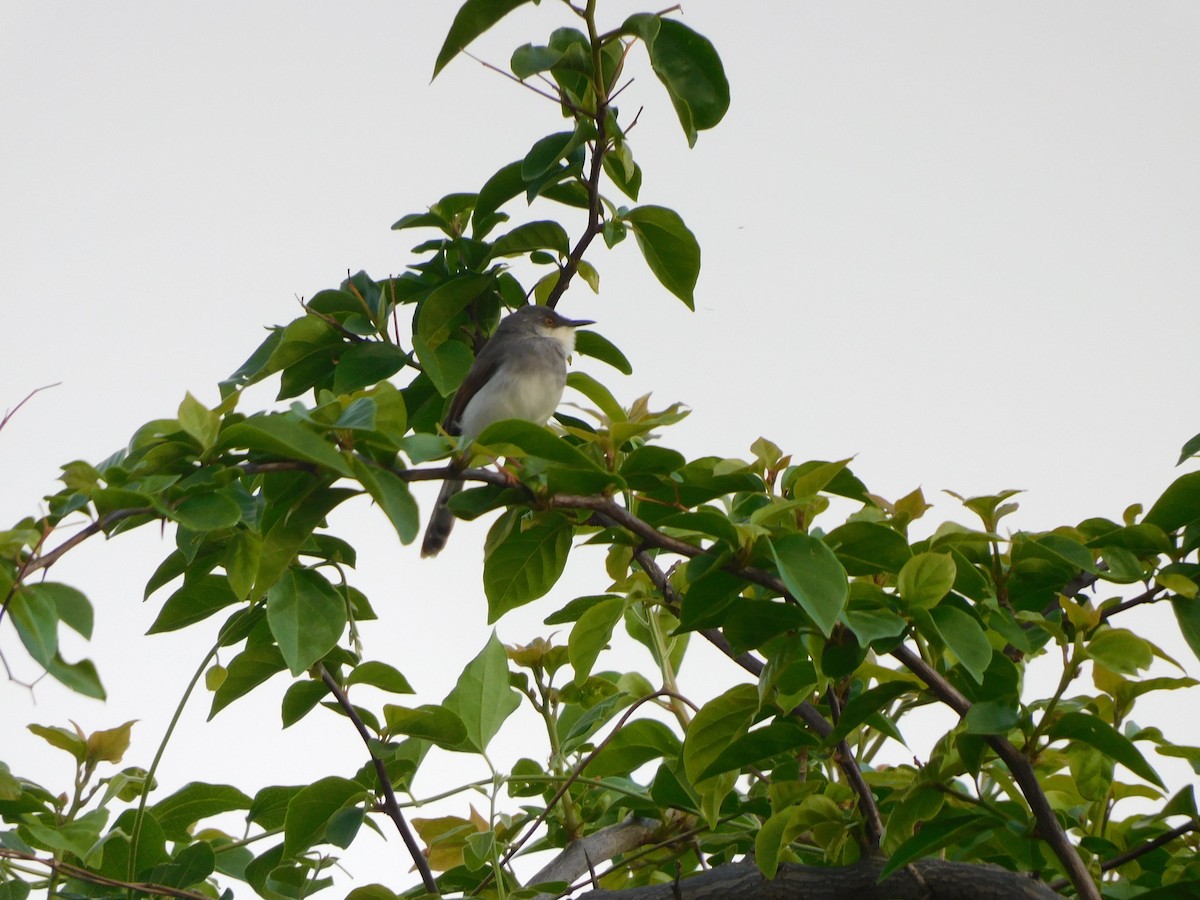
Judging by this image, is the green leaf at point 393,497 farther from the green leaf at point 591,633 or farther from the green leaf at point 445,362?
the green leaf at point 445,362

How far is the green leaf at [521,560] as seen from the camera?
2.18 metres

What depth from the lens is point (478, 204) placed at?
298 centimetres

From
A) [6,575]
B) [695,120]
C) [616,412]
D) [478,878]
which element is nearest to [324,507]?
[6,575]

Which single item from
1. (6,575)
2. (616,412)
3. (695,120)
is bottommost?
(6,575)

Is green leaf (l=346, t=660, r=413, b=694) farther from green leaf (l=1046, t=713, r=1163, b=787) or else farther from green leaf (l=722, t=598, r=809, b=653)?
green leaf (l=1046, t=713, r=1163, b=787)

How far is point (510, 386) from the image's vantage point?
208 inches

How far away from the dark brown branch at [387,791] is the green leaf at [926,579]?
0.98 metres

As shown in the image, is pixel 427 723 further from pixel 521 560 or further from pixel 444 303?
pixel 444 303

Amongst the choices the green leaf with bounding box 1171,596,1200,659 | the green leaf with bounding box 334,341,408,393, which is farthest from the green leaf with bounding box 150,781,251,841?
the green leaf with bounding box 1171,596,1200,659

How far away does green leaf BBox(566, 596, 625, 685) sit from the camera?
2412mm

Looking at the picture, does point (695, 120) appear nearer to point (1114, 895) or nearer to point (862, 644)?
point (862, 644)

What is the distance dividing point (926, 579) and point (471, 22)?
1.25m

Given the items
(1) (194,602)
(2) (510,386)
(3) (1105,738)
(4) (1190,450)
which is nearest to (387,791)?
(1) (194,602)

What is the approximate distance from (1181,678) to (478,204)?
187 centimetres
